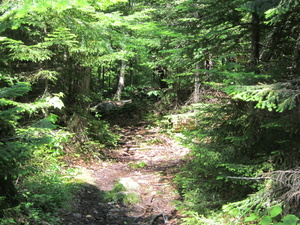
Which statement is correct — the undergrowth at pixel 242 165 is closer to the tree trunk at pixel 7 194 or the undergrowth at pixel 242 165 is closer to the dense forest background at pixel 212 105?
the dense forest background at pixel 212 105

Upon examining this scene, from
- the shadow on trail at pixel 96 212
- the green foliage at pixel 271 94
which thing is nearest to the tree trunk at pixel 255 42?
the green foliage at pixel 271 94

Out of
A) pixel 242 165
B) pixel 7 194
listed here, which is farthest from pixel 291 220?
pixel 7 194

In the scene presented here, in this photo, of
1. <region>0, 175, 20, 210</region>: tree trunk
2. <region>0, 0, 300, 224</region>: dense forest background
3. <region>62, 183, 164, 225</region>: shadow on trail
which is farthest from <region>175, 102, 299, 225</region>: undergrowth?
<region>0, 175, 20, 210</region>: tree trunk

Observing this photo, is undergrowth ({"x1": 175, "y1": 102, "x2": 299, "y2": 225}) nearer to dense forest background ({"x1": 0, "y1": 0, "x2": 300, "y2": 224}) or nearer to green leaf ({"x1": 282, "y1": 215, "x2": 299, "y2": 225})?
dense forest background ({"x1": 0, "y1": 0, "x2": 300, "y2": 224})

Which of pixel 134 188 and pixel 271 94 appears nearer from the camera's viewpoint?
pixel 271 94

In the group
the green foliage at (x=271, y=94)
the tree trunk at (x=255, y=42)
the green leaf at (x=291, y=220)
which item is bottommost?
the green leaf at (x=291, y=220)

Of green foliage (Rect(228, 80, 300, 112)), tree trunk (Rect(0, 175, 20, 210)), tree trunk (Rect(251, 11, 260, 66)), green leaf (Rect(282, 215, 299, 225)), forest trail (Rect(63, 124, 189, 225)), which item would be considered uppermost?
tree trunk (Rect(251, 11, 260, 66))

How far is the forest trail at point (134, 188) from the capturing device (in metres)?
5.42

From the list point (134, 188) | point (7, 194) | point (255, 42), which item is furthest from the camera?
point (134, 188)

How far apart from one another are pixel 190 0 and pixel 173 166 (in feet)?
19.5

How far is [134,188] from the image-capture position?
691cm

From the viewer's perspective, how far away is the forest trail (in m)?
5.42

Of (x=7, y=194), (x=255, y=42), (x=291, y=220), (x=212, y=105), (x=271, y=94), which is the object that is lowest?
(x=7, y=194)

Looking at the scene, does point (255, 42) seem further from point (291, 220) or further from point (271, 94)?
point (291, 220)
